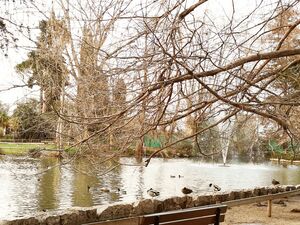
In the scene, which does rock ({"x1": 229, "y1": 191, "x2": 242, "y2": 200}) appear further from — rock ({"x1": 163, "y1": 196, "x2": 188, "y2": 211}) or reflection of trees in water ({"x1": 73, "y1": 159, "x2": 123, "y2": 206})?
reflection of trees in water ({"x1": 73, "y1": 159, "x2": 123, "y2": 206})

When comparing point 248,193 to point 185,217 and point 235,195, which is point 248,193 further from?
point 185,217

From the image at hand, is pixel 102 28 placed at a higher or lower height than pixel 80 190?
higher

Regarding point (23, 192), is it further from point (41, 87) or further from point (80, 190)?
point (41, 87)

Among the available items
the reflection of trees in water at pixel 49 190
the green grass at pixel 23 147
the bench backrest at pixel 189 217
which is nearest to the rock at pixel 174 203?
the green grass at pixel 23 147

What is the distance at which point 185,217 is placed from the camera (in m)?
4.79

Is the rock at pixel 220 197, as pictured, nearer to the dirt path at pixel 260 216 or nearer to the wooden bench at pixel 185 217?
the dirt path at pixel 260 216

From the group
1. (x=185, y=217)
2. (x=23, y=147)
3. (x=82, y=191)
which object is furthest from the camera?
(x=23, y=147)

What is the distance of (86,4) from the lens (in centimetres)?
561

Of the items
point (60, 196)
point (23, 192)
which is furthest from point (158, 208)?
point (23, 192)

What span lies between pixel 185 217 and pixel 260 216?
19.6ft

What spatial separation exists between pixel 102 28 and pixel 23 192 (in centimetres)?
1088

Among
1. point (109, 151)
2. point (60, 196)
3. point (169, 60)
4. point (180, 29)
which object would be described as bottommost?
point (60, 196)

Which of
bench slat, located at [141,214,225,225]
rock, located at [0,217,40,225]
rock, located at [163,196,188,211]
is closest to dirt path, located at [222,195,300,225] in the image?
rock, located at [163,196,188,211]

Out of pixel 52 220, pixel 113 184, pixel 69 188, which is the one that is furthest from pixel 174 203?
pixel 113 184
